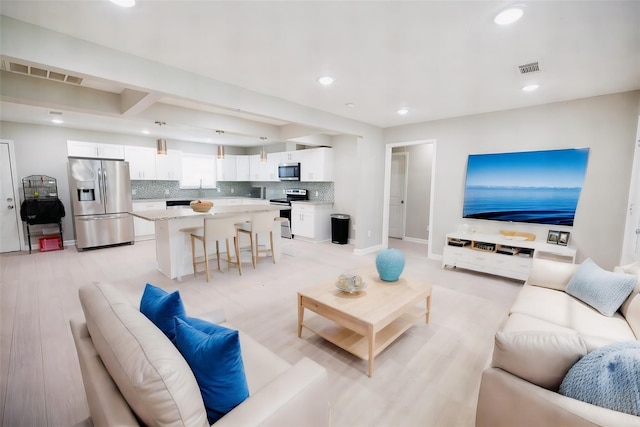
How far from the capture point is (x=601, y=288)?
2.11m

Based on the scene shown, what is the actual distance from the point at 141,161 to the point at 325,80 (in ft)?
17.9

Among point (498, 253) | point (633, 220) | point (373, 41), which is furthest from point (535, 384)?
point (633, 220)

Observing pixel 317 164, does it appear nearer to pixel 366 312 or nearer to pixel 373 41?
pixel 373 41

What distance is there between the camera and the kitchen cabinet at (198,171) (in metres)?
7.48

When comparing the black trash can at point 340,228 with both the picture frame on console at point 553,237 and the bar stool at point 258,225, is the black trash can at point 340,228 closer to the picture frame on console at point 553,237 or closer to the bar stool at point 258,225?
the bar stool at point 258,225

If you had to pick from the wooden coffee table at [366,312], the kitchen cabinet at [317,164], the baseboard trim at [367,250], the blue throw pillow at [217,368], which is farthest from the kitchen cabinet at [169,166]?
the blue throw pillow at [217,368]

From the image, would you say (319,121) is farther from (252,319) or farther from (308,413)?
(308,413)

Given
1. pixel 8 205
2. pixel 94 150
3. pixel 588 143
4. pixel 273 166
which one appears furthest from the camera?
pixel 273 166

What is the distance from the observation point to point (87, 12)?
188 centimetres

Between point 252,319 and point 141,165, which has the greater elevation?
point 141,165

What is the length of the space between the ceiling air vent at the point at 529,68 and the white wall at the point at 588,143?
1.51 m

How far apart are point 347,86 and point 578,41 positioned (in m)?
2.00

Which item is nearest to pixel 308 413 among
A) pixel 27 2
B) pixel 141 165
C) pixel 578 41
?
pixel 27 2

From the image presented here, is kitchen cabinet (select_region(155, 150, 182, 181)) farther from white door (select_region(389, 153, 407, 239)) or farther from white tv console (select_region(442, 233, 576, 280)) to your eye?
white tv console (select_region(442, 233, 576, 280))
